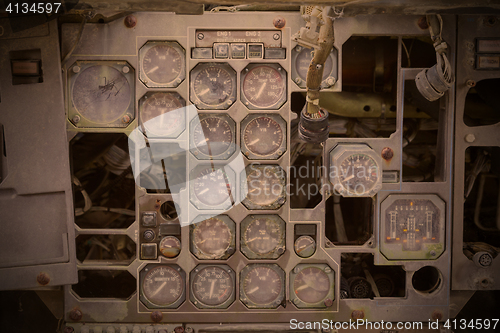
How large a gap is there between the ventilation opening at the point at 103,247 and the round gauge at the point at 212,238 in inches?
33.2

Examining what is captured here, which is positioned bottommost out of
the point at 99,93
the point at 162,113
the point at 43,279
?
the point at 43,279

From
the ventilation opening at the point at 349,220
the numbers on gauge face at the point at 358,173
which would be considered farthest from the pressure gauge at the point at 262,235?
the numbers on gauge face at the point at 358,173

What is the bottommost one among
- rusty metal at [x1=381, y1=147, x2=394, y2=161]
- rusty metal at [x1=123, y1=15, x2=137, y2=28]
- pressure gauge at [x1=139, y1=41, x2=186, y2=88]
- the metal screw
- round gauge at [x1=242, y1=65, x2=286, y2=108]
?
rusty metal at [x1=381, y1=147, x2=394, y2=161]

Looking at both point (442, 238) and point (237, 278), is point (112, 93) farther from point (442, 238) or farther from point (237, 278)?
point (442, 238)

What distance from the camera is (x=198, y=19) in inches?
115

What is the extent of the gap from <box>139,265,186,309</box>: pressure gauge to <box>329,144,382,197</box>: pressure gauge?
1.47 meters

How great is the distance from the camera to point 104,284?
3420 mm

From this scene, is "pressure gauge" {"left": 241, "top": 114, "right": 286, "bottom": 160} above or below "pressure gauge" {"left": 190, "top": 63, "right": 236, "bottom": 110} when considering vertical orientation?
below

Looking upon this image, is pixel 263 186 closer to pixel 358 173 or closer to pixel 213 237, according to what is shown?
pixel 213 237

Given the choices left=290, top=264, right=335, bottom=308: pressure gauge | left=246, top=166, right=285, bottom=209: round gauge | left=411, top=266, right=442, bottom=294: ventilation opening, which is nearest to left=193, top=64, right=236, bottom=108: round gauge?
left=246, top=166, right=285, bottom=209: round gauge

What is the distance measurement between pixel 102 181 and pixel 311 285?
2.07 m

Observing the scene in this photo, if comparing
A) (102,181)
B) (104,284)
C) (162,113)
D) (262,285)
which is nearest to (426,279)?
(262,285)

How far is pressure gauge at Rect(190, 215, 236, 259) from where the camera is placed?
3.03m

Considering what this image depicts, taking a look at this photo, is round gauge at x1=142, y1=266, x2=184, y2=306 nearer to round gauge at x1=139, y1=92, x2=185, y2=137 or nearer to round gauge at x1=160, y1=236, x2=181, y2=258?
round gauge at x1=160, y1=236, x2=181, y2=258
